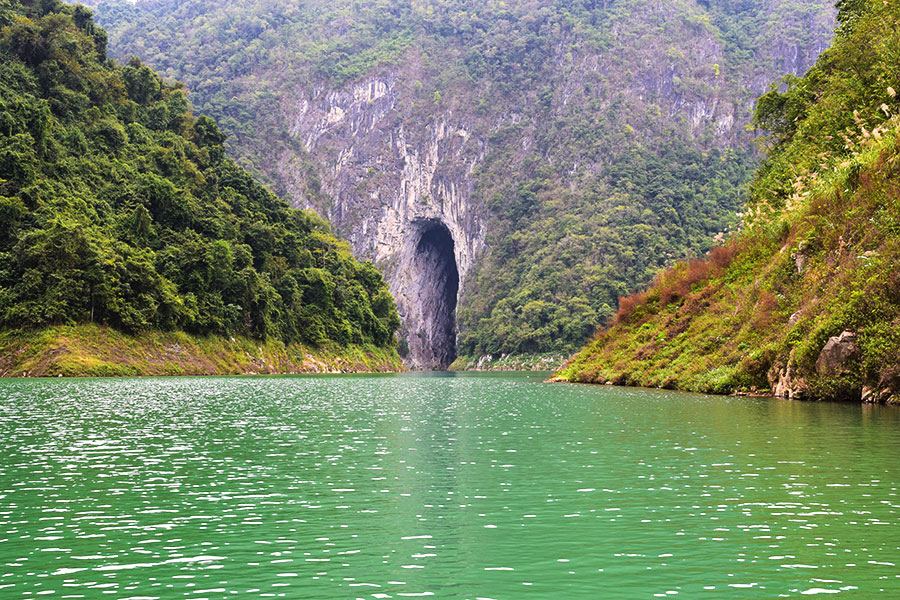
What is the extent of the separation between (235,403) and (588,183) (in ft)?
549

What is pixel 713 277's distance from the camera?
1897 inches

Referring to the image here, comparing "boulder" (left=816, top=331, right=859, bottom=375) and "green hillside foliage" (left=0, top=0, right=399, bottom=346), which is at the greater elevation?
"green hillside foliage" (left=0, top=0, right=399, bottom=346)

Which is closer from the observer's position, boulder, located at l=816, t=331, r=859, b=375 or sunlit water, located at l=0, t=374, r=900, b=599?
sunlit water, located at l=0, t=374, r=900, b=599

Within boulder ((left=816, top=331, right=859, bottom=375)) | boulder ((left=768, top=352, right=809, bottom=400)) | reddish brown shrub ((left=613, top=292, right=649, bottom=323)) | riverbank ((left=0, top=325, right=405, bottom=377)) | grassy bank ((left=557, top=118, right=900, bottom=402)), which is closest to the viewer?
grassy bank ((left=557, top=118, right=900, bottom=402))

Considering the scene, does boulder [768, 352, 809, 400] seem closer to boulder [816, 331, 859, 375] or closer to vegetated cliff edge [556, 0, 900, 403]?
vegetated cliff edge [556, 0, 900, 403]

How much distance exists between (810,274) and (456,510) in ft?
85.8

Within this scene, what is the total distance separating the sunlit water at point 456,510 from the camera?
8.21 m

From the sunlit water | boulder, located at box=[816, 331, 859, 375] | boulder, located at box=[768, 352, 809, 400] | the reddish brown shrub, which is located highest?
the reddish brown shrub

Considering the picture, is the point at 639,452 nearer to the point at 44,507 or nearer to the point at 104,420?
the point at 44,507

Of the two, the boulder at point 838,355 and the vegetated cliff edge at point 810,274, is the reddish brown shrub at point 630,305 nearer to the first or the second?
the vegetated cliff edge at point 810,274

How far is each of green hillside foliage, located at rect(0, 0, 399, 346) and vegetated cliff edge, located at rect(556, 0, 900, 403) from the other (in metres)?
45.6

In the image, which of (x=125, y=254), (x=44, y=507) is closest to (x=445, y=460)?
(x=44, y=507)

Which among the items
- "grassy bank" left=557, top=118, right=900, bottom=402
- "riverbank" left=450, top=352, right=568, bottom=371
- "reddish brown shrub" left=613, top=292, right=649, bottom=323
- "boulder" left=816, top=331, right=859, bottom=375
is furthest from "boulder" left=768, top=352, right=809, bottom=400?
"riverbank" left=450, top=352, right=568, bottom=371

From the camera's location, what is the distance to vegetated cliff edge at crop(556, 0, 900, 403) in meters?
28.0
